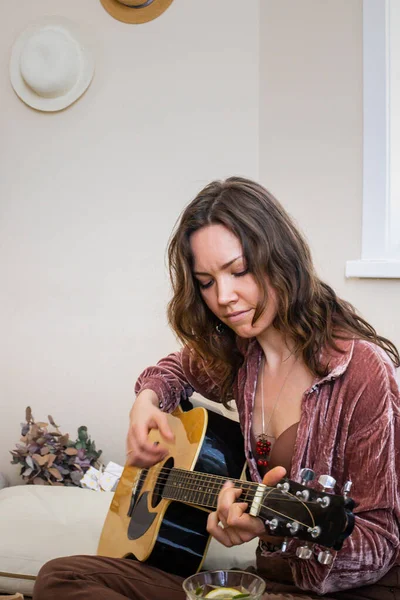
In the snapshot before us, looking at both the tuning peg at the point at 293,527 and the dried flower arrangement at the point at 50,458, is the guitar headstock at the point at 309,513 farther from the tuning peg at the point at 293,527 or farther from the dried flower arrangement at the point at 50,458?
the dried flower arrangement at the point at 50,458

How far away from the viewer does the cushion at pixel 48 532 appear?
1.87m

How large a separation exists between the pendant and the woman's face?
222 millimetres

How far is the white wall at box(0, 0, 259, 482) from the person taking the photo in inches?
112

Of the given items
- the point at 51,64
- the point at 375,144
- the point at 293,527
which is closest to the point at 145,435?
the point at 293,527

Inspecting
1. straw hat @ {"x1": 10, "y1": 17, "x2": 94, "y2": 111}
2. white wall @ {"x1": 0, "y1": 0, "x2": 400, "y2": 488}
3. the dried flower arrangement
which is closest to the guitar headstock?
the dried flower arrangement

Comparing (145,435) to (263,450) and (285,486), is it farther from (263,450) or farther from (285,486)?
(285,486)

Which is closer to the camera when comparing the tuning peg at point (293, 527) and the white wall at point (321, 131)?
the tuning peg at point (293, 527)

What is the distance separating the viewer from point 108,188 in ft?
9.51

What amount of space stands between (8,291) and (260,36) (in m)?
1.41

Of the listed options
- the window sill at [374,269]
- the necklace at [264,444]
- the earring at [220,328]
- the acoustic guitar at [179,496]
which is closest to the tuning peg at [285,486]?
the acoustic guitar at [179,496]

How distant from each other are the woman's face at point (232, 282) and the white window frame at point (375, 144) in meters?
1.08

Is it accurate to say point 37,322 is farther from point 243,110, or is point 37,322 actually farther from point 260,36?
point 260,36

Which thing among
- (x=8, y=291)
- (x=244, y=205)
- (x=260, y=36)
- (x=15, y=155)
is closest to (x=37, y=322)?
(x=8, y=291)

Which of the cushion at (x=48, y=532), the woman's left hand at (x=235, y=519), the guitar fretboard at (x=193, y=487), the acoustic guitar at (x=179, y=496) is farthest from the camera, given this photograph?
the cushion at (x=48, y=532)
